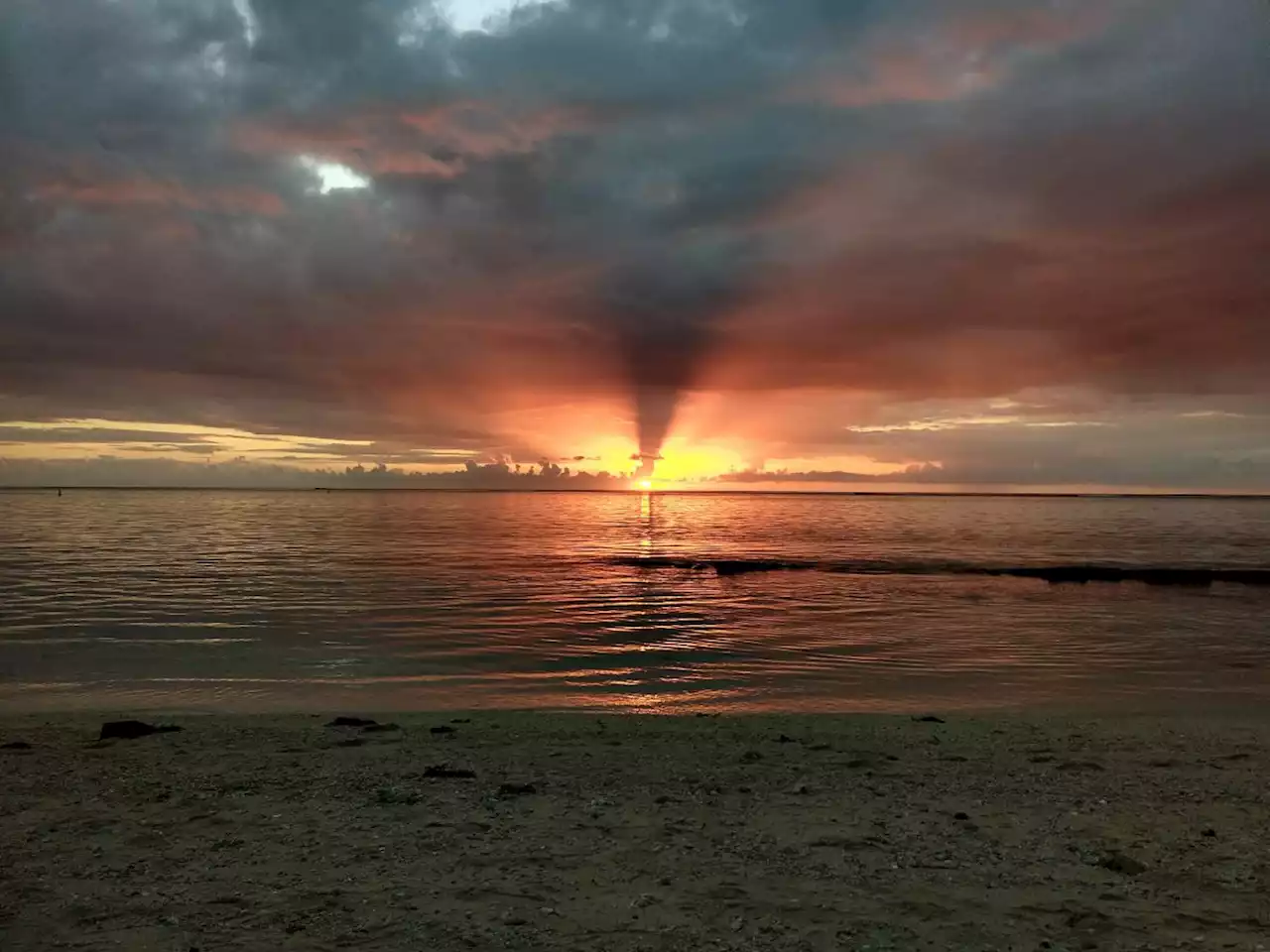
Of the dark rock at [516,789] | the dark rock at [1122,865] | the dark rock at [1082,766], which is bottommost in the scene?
the dark rock at [1082,766]

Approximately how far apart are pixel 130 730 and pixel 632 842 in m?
9.31

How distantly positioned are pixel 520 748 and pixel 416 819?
3.44m

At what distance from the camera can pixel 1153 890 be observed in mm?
7258

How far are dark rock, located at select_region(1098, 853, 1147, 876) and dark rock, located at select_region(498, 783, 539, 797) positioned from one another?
6094 mm

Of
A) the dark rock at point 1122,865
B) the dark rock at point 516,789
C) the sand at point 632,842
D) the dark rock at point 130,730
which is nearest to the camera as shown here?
the sand at point 632,842

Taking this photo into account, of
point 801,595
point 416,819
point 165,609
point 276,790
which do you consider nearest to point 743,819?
point 416,819

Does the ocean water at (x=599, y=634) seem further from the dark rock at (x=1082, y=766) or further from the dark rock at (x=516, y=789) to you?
the dark rock at (x=516, y=789)

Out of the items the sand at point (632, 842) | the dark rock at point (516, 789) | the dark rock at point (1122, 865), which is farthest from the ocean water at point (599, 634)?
the dark rock at point (1122, 865)

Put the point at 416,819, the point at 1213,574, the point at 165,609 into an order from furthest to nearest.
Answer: the point at 1213,574 → the point at 165,609 → the point at 416,819

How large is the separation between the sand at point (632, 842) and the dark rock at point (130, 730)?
0.43 meters

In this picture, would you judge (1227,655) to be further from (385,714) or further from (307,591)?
(307,591)

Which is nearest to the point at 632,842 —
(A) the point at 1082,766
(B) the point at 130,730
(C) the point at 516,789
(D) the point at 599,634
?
(C) the point at 516,789

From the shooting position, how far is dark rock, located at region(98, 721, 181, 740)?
12898 mm

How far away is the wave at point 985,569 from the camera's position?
49.2m
